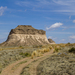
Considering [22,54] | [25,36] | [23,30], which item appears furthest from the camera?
[23,30]

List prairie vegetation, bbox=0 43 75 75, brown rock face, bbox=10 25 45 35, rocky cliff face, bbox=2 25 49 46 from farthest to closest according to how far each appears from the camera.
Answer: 1. brown rock face, bbox=10 25 45 35
2. rocky cliff face, bbox=2 25 49 46
3. prairie vegetation, bbox=0 43 75 75

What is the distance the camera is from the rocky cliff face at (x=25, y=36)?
8131 centimetres

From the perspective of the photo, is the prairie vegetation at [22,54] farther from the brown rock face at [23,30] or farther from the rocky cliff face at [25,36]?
the brown rock face at [23,30]

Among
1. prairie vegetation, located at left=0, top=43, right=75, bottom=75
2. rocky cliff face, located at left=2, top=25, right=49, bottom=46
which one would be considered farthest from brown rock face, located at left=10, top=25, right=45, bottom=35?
prairie vegetation, located at left=0, top=43, right=75, bottom=75

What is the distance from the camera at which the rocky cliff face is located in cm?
8131

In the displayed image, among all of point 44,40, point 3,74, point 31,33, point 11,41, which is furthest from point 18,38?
point 3,74

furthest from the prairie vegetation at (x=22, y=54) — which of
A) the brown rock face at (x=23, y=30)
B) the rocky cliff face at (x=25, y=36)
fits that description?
the brown rock face at (x=23, y=30)

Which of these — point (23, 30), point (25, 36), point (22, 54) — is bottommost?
point (22, 54)

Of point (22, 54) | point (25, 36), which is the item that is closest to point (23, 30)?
point (25, 36)

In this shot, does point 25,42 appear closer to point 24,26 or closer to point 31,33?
point 31,33

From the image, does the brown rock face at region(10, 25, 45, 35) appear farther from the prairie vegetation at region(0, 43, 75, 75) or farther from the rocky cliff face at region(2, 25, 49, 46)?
the prairie vegetation at region(0, 43, 75, 75)

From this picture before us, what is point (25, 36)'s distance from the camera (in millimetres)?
86312

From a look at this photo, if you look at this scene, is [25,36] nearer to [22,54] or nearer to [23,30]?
[23,30]

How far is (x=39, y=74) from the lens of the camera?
8.04 meters
